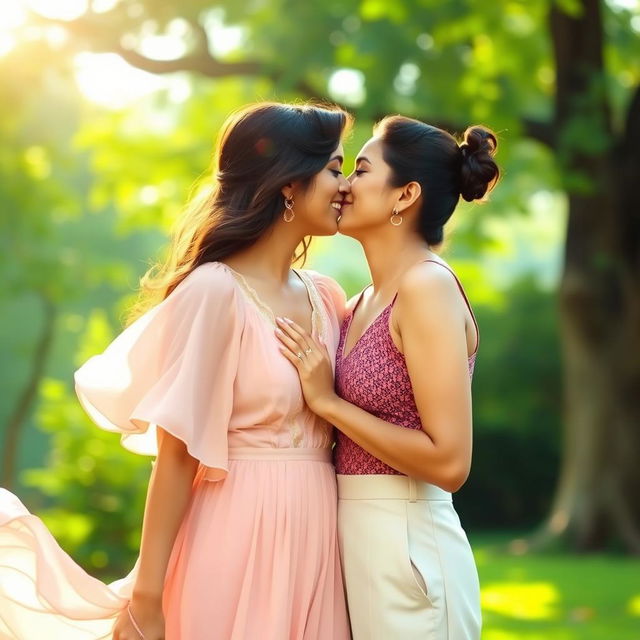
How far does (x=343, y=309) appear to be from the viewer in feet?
13.2

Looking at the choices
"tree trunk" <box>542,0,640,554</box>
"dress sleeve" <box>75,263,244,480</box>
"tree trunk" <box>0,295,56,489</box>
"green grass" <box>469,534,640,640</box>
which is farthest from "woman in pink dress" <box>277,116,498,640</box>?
"tree trunk" <box>0,295,56,489</box>

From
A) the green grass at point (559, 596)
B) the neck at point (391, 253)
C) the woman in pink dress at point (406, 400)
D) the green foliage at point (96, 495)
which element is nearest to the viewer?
the woman in pink dress at point (406, 400)

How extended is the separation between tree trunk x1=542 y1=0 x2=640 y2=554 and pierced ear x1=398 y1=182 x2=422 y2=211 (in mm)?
8400

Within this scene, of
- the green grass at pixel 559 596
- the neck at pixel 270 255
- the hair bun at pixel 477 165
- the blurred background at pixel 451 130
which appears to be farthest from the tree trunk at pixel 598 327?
the neck at pixel 270 255

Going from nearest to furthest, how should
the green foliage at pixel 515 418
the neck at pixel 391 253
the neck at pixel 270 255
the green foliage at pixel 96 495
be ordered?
the neck at pixel 270 255 < the neck at pixel 391 253 < the green foliage at pixel 96 495 < the green foliage at pixel 515 418

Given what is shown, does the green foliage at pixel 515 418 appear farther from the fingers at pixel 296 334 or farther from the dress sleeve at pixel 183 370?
the dress sleeve at pixel 183 370

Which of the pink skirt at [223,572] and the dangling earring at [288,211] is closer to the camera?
the pink skirt at [223,572]

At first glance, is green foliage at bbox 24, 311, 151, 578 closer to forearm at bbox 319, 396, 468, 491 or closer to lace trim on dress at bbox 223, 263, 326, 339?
lace trim on dress at bbox 223, 263, 326, 339

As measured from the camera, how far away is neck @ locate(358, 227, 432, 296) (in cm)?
369

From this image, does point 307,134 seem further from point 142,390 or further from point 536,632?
point 536,632

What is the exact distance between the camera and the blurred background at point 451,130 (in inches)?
430

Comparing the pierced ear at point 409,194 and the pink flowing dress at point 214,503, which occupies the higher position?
the pierced ear at point 409,194

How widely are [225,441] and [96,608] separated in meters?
0.59

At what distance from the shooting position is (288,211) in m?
3.62
